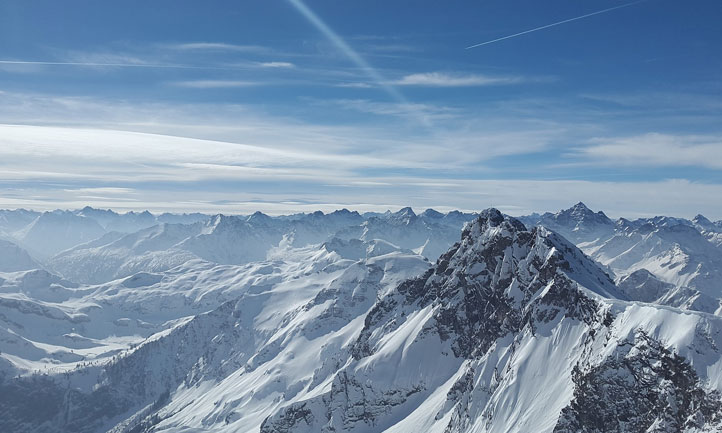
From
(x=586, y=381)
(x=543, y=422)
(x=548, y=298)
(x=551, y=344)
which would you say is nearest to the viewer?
(x=586, y=381)

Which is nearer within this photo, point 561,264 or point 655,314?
point 655,314

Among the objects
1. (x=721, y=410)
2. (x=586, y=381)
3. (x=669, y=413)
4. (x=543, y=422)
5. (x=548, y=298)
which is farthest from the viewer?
(x=548, y=298)

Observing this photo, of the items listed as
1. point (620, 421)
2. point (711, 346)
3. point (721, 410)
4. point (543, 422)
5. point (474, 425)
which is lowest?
point (474, 425)

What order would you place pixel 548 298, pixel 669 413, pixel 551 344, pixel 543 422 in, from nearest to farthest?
pixel 669 413 < pixel 543 422 < pixel 551 344 < pixel 548 298

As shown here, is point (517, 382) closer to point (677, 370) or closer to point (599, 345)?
point (599, 345)

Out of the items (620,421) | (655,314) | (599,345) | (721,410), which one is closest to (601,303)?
(599,345)

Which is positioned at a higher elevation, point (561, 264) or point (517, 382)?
point (561, 264)

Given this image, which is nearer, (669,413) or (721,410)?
(721,410)

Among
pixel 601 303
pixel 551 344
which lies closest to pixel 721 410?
pixel 601 303

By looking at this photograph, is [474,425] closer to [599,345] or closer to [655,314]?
[599,345]
